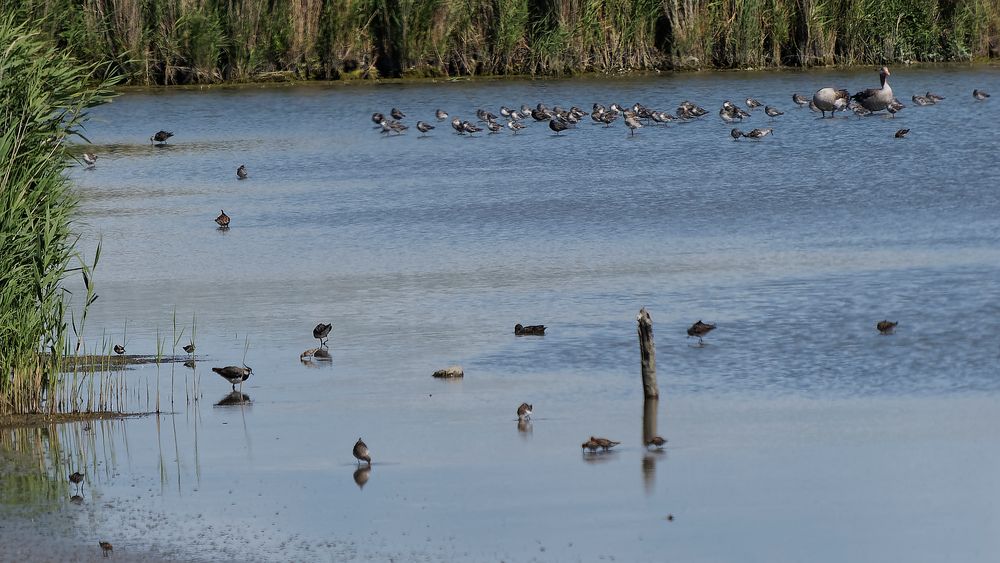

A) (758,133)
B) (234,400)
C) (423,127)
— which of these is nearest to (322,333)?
(234,400)

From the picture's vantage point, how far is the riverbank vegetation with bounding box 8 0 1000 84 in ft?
130

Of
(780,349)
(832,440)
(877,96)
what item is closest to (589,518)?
(832,440)

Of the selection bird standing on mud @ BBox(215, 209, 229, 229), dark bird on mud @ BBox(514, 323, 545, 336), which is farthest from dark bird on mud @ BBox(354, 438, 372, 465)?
bird standing on mud @ BBox(215, 209, 229, 229)

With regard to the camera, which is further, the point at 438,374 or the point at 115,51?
the point at 115,51

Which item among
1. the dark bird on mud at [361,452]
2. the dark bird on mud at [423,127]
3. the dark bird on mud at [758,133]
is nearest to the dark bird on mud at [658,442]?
the dark bird on mud at [361,452]

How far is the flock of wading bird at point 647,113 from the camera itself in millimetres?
32312

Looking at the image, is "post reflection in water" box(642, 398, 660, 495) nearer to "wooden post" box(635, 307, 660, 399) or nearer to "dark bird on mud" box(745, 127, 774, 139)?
"wooden post" box(635, 307, 660, 399)

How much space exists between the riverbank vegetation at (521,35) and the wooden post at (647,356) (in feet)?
93.4

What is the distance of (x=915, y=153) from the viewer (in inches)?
1066

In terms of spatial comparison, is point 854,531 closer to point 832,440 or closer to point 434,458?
point 832,440

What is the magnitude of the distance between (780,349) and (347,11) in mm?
28017

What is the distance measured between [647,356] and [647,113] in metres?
21.4

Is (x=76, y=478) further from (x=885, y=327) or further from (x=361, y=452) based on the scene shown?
(x=885, y=327)

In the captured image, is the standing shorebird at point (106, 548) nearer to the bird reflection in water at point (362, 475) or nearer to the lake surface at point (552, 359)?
the lake surface at point (552, 359)
